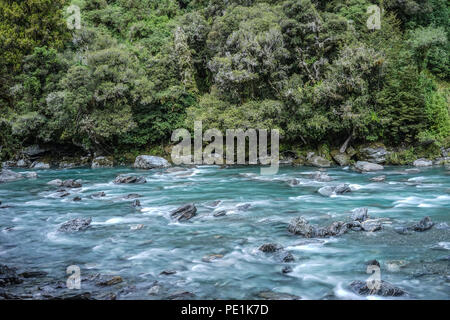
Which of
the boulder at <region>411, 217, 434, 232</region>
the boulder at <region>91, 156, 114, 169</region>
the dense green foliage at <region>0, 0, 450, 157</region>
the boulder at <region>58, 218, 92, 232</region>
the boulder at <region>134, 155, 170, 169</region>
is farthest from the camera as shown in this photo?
the boulder at <region>91, 156, 114, 169</region>

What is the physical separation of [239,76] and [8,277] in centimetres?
2376

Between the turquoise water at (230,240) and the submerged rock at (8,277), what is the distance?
0.35 metres

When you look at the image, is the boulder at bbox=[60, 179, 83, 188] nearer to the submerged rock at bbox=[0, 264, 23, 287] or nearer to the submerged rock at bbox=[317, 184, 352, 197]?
the submerged rock at bbox=[0, 264, 23, 287]

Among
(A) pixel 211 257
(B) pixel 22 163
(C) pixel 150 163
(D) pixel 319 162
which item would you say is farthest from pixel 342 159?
(B) pixel 22 163

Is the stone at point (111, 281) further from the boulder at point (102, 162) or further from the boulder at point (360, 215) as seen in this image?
the boulder at point (102, 162)

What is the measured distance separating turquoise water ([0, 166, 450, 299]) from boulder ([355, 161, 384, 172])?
349 cm

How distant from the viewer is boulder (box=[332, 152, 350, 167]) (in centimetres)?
2972

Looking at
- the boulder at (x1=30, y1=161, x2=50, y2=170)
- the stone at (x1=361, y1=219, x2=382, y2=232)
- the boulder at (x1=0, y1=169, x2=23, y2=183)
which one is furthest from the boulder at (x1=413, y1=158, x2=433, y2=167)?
the boulder at (x1=30, y1=161, x2=50, y2=170)

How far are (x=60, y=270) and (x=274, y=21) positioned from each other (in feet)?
92.6

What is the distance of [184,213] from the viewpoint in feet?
53.8

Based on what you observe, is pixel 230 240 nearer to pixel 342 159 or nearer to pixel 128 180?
pixel 128 180

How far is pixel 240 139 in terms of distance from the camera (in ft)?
104
